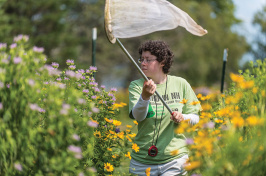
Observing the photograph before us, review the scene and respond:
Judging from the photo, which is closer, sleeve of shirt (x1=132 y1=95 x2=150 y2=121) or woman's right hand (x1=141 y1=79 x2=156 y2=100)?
woman's right hand (x1=141 y1=79 x2=156 y2=100)

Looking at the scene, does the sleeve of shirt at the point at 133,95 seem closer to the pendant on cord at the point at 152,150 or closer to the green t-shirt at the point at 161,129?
the green t-shirt at the point at 161,129

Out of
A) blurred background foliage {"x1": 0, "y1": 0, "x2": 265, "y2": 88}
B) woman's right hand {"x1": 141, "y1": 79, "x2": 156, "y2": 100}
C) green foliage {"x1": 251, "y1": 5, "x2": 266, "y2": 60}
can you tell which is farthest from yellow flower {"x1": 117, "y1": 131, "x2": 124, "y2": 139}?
green foliage {"x1": 251, "y1": 5, "x2": 266, "y2": 60}

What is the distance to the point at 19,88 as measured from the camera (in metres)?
1.86

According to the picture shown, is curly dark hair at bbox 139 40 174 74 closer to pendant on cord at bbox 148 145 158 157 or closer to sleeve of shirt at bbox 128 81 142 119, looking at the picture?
sleeve of shirt at bbox 128 81 142 119

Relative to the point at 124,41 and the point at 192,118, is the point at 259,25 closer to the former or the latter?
the point at 124,41

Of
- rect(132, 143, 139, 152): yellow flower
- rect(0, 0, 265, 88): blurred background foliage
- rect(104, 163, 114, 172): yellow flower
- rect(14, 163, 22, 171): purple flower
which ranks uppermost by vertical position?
rect(14, 163, 22, 171): purple flower

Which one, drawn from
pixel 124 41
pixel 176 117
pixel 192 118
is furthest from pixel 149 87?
pixel 124 41

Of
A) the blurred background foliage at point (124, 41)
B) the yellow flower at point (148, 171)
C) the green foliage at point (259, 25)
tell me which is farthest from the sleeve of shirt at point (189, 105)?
the green foliage at point (259, 25)

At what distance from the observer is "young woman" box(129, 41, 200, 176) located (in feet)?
9.16

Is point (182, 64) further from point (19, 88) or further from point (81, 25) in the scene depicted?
point (19, 88)

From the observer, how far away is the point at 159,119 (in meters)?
2.85

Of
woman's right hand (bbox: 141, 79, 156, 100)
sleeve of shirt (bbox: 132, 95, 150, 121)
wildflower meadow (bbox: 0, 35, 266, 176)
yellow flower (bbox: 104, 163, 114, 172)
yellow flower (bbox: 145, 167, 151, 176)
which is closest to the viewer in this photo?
wildflower meadow (bbox: 0, 35, 266, 176)

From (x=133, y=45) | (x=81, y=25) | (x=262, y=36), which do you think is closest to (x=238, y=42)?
(x=262, y=36)

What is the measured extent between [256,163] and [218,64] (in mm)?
25563
